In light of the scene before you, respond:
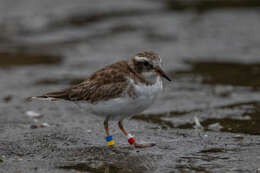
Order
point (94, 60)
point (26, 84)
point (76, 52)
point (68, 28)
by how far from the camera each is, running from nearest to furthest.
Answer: point (26, 84) < point (94, 60) < point (76, 52) < point (68, 28)

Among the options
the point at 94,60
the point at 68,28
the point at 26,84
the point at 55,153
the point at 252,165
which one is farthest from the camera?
the point at 68,28

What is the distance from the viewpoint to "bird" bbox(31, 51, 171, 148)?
6055 millimetres

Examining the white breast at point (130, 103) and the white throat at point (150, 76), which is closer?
the white breast at point (130, 103)

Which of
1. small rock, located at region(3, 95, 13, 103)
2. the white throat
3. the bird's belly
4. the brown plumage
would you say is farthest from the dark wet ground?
the white throat

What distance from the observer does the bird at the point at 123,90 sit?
19.9ft

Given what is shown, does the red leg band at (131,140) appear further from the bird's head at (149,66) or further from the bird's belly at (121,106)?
the bird's head at (149,66)

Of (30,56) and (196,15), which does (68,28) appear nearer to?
(30,56)

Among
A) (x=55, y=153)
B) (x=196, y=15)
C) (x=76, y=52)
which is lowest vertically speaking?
(x=55, y=153)

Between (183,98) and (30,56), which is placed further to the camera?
(30,56)

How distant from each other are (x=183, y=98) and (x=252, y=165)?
148 inches

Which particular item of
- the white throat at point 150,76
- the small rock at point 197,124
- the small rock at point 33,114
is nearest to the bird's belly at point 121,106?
the white throat at point 150,76

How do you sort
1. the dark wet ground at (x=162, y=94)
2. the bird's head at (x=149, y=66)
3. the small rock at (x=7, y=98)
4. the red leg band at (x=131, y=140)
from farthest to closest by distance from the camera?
1. the small rock at (x=7, y=98)
2. the red leg band at (x=131, y=140)
3. the bird's head at (x=149, y=66)
4. the dark wet ground at (x=162, y=94)

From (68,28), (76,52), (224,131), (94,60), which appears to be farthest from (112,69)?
(68,28)

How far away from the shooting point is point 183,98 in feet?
30.5
